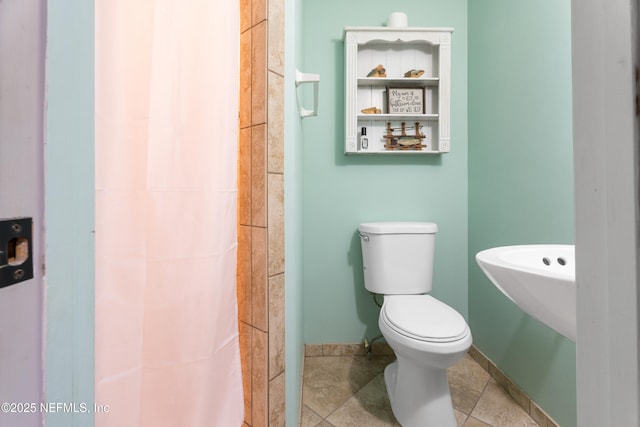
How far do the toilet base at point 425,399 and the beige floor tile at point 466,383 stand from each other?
0.21 metres

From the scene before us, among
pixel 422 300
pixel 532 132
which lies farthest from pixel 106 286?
pixel 532 132

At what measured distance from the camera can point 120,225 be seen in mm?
536

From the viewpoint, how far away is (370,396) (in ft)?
4.61

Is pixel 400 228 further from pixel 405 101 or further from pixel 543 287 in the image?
pixel 543 287

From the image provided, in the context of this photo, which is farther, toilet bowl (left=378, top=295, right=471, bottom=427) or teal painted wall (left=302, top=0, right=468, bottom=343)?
teal painted wall (left=302, top=0, right=468, bottom=343)

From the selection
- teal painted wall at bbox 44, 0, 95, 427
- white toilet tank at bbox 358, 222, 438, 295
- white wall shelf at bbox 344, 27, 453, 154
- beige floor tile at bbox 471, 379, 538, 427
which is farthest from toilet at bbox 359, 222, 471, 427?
teal painted wall at bbox 44, 0, 95, 427

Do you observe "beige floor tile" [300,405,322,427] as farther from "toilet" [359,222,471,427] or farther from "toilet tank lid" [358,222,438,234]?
"toilet tank lid" [358,222,438,234]

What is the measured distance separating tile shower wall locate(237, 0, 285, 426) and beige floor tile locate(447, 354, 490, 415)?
3.24 feet

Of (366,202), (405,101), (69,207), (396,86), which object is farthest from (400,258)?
(69,207)

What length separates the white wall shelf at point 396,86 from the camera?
65.5 inches

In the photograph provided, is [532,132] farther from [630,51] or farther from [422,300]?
[630,51]

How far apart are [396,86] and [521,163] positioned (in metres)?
0.84

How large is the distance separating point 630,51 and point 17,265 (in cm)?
54

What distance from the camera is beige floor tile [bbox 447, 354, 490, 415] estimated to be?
4.46ft
